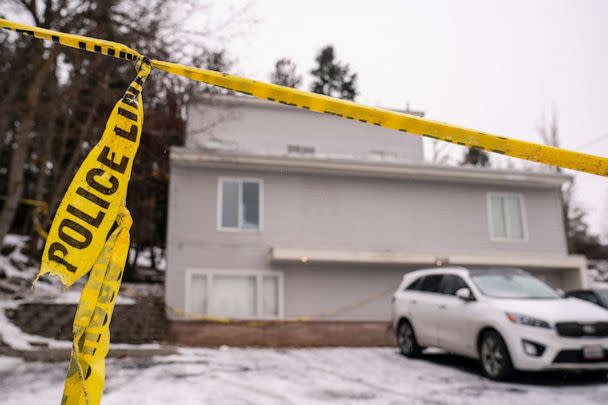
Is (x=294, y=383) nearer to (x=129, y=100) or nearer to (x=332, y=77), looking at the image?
(x=129, y=100)

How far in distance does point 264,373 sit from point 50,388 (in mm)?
3076

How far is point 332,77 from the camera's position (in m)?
46.6

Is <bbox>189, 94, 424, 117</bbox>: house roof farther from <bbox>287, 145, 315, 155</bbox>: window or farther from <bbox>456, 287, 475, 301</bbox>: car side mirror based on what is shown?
<bbox>456, 287, 475, 301</bbox>: car side mirror

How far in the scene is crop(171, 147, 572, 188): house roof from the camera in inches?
635

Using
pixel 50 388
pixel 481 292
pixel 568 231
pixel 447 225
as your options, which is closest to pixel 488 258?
pixel 447 225

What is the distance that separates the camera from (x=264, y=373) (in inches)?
322

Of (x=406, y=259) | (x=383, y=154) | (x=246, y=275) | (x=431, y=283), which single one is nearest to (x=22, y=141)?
(x=246, y=275)

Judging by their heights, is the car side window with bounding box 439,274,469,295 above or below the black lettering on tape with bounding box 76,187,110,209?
below

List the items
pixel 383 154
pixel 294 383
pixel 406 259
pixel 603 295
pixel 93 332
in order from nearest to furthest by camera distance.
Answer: pixel 93 332
pixel 294 383
pixel 603 295
pixel 406 259
pixel 383 154

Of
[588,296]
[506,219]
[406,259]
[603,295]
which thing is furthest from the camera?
[506,219]

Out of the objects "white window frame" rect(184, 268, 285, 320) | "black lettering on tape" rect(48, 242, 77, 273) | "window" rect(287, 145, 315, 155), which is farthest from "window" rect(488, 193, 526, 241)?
"black lettering on tape" rect(48, 242, 77, 273)

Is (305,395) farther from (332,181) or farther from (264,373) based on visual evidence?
(332,181)

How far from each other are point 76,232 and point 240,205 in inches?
557

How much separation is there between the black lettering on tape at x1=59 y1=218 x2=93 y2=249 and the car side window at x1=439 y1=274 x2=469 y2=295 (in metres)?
7.66
